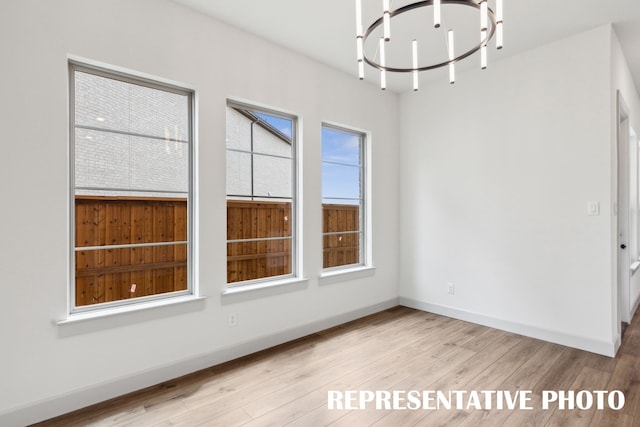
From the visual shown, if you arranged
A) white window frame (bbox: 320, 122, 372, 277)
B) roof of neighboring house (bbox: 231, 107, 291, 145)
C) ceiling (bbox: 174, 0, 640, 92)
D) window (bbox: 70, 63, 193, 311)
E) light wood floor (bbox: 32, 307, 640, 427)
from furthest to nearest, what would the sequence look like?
1. white window frame (bbox: 320, 122, 372, 277)
2. roof of neighboring house (bbox: 231, 107, 291, 145)
3. ceiling (bbox: 174, 0, 640, 92)
4. window (bbox: 70, 63, 193, 311)
5. light wood floor (bbox: 32, 307, 640, 427)

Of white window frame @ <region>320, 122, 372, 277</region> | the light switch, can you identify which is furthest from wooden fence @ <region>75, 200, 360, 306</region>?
the light switch

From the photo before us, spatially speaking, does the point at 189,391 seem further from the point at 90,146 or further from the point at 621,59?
the point at 621,59

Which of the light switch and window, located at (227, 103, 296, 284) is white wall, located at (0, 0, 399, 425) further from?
the light switch

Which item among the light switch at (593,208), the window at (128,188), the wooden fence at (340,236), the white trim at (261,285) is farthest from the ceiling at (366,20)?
the white trim at (261,285)

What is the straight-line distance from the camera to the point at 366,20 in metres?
2.78

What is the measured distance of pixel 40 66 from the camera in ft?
6.73

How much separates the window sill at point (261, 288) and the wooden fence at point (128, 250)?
388mm

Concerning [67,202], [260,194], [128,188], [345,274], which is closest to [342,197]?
[345,274]

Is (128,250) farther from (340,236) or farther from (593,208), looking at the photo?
(593,208)

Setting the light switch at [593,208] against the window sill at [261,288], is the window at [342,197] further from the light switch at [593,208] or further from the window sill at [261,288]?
the light switch at [593,208]

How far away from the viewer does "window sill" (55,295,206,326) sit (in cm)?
216

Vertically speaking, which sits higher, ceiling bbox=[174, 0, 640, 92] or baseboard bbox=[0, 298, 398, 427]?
ceiling bbox=[174, 0, 640, 92]

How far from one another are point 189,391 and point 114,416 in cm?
46

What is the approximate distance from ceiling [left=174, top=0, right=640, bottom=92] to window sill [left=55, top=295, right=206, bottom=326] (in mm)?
2278
